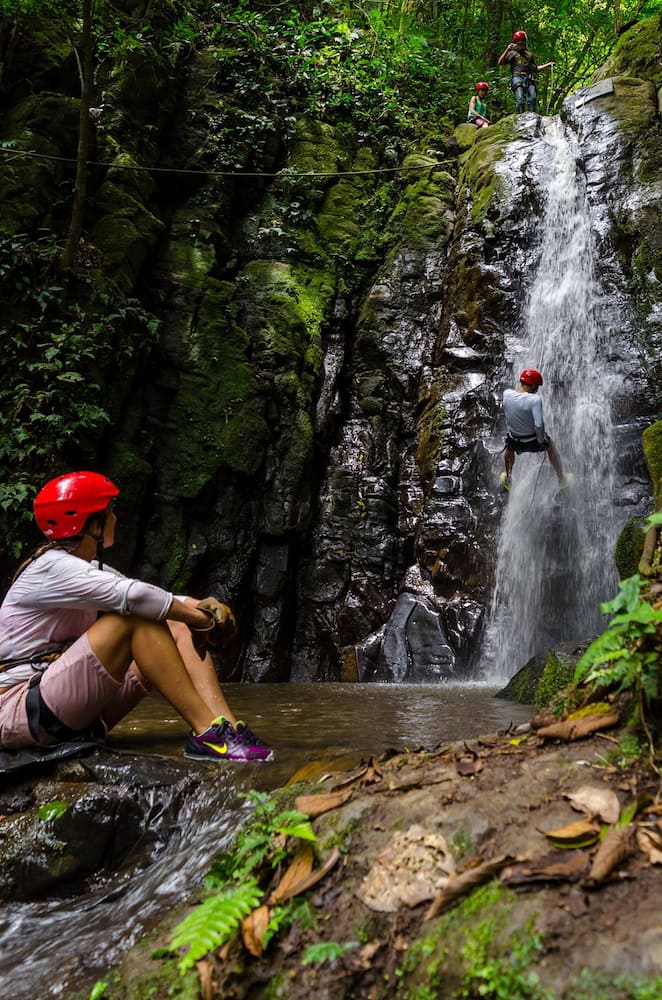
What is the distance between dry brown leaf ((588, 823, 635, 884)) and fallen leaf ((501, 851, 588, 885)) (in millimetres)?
34

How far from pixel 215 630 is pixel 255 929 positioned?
170cm

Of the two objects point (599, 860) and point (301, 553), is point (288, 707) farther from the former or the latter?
point (301, 553)

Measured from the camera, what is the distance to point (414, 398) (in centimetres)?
1026

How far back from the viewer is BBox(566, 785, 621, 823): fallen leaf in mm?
1689

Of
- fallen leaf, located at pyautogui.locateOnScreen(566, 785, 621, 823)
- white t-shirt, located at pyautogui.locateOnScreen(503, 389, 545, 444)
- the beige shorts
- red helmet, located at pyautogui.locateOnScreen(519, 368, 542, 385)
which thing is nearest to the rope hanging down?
red helmet, located at pyautogui.locateOnScreen(519, 368, 542, 385)

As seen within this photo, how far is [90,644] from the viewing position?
2975 mm

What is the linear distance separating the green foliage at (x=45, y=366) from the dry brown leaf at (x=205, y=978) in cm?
631

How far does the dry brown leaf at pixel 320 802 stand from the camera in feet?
6.86

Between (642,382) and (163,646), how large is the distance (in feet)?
24.4

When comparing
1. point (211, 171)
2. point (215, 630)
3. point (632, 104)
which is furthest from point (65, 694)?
point (632, 104)

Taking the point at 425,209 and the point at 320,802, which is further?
the point at 425,209

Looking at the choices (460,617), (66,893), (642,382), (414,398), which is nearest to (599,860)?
(66,893)

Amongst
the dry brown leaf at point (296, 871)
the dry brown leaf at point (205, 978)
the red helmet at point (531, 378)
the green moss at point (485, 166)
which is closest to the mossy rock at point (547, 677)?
the dry brown leaf at point (296, 871)

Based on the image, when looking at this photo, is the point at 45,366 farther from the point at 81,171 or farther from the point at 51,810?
the point at 51,810
